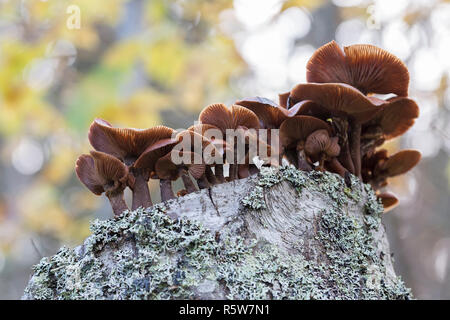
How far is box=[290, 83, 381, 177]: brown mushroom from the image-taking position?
1.82 meters

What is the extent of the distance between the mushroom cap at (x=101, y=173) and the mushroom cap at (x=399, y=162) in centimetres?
137

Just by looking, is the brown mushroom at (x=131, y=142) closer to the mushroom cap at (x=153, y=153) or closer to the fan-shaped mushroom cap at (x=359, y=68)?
the mushroom cap at (x=153, y=153)

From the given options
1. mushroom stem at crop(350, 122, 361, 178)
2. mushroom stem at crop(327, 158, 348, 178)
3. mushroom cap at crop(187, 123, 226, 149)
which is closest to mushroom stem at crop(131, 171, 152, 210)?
mushroom cap at crop(187, 123, 226, 149)

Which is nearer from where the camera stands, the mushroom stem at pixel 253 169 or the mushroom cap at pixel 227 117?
the mushroom cap at pixel 227 117

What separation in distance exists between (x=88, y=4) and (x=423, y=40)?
15.2ft

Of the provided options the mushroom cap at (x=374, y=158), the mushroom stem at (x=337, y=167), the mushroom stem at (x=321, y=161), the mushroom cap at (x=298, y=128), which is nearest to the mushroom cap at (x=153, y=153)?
the mushroom cap at (x=298, y=128)

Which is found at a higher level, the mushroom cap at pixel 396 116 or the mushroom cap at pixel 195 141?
the mushroom cap at pixel 396 116

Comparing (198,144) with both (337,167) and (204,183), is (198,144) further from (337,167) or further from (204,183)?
(337,167)

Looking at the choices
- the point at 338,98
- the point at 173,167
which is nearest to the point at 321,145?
the point at 338,98

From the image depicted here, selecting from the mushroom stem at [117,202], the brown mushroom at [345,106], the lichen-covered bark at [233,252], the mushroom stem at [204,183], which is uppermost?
the brown mushroom at [345,106]

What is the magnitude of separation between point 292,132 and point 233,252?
68 cm

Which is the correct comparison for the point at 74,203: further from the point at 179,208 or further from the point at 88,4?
the point at 179,208

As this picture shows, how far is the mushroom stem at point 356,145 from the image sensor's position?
207 cm

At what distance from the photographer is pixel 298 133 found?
1961 mm
